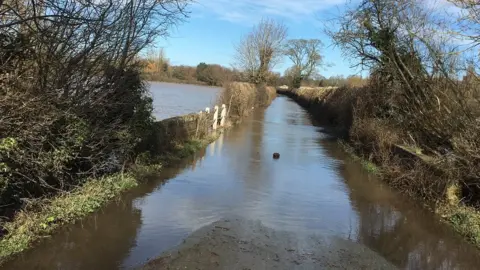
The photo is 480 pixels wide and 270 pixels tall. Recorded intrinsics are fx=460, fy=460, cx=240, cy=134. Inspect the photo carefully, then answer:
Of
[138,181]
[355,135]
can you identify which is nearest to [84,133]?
[138,181]

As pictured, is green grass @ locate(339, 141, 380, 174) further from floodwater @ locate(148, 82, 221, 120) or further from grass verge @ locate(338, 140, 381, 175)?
floodwater @ locate(148, 82, 221, 120)

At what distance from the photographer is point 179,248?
630cm

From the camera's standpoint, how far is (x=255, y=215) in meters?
8.32

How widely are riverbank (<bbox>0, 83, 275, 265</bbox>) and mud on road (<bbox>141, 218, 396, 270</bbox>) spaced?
1779 millimetres

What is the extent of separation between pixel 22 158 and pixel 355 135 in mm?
14221

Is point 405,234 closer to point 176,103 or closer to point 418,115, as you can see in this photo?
point 418,115

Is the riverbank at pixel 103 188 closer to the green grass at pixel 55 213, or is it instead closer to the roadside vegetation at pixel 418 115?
the green grass at pixel 55 213

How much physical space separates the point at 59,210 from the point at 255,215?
331 centimetres

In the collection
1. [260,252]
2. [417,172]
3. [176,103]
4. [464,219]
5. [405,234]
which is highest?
[417,172]

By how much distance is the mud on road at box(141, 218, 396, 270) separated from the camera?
5.77 meters

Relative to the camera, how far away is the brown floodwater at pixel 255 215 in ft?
20.4

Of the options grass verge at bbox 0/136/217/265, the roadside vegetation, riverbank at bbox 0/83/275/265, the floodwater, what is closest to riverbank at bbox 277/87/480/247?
the roadside vegetation

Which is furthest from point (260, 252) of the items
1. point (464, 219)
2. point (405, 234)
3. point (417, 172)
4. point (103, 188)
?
point (417, 172)

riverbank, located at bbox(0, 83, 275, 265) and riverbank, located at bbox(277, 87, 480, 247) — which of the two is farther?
riverbank, located at bbox(277, 87, 480, 247)
